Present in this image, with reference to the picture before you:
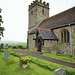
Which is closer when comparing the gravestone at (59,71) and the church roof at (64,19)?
the gravestone at (59,71)

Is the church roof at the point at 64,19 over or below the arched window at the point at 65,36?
over

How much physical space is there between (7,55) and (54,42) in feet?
29.8

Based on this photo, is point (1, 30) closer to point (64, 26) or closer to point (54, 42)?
point (54, 42)

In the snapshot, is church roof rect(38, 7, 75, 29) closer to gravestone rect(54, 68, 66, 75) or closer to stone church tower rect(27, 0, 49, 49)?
stone church tower rect(27, 0, 49, 49)

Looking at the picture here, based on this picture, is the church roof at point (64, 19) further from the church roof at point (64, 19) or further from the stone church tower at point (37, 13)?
the stone church tower at point (37, 13)

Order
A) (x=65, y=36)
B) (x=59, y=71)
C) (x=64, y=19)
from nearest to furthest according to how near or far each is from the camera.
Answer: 1. (x=59, y=71)
2. (x=65, y=36)
3. (x=64, y=19)

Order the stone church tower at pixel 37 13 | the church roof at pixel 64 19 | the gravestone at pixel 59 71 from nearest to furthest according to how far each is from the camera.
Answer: the gravestone at pixel 59 71, the church roof at pixel 64 19, the stone church tower at pixel 37 13

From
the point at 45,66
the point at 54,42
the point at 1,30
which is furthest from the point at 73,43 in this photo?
the point at 1,30

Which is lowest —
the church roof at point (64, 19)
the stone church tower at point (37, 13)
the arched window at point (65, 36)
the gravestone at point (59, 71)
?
the gravestone at point (59, 71)

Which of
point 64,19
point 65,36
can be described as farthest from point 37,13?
point 65,36

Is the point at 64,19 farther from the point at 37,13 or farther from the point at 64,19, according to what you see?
the point at 37,13

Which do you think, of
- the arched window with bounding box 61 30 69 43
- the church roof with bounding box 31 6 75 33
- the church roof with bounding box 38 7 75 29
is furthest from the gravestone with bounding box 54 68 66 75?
the church roof with bounding box 38 7 75 29

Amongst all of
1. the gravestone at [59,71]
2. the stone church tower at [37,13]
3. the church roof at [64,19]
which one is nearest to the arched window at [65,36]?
the church roof at [64,19]

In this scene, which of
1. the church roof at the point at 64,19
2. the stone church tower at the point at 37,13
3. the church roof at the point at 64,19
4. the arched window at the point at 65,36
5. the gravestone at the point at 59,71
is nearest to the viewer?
the gravestone at the point at 59,71
